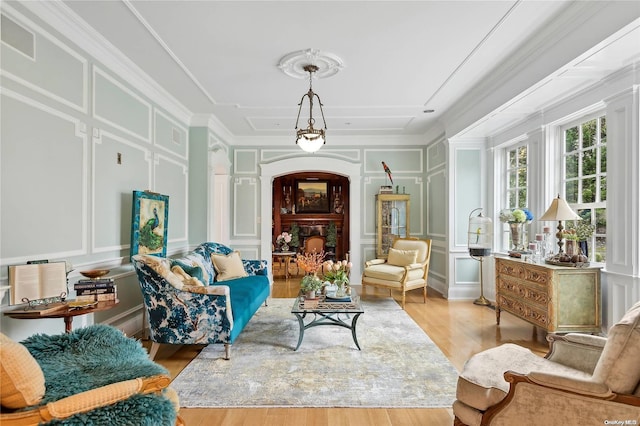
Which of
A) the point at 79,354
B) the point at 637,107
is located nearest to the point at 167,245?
the point at 79,354

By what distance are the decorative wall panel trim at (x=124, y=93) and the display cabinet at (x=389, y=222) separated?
421 centimetres

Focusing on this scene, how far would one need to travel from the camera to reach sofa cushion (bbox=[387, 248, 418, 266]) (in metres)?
5.74

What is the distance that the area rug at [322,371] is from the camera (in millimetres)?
2525

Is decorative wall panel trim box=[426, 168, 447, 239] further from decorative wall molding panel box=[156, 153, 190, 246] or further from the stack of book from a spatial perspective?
the stack of book

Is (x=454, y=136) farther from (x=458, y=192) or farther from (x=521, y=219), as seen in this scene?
(x=521, y=219)

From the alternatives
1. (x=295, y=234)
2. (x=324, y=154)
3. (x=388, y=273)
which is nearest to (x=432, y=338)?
(x=388, y=273)

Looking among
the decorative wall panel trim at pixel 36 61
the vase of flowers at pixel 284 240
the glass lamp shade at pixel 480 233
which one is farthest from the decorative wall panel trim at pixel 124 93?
the glass lamp shade at pixel 480 233

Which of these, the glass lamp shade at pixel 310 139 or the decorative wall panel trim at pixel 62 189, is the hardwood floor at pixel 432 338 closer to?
the decorative wall panel trim at pixel 62 189

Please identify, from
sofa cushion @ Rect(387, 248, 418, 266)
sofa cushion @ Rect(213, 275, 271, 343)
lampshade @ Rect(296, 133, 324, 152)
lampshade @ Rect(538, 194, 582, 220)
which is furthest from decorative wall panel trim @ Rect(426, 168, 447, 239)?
sofa cushion @ Rect(213, 275, 271, 343)

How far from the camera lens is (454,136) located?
5.46m

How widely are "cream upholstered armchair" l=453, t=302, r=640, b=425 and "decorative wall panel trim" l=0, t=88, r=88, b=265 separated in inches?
115

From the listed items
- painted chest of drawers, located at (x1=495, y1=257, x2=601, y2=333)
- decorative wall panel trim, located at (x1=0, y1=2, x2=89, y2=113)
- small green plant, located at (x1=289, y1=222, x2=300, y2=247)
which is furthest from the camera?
small green plant, located at (x1=289, y1=222, x2=300, y2=247)

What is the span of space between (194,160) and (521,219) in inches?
182

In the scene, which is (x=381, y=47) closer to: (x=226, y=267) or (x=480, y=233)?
(x=226, y=267)
